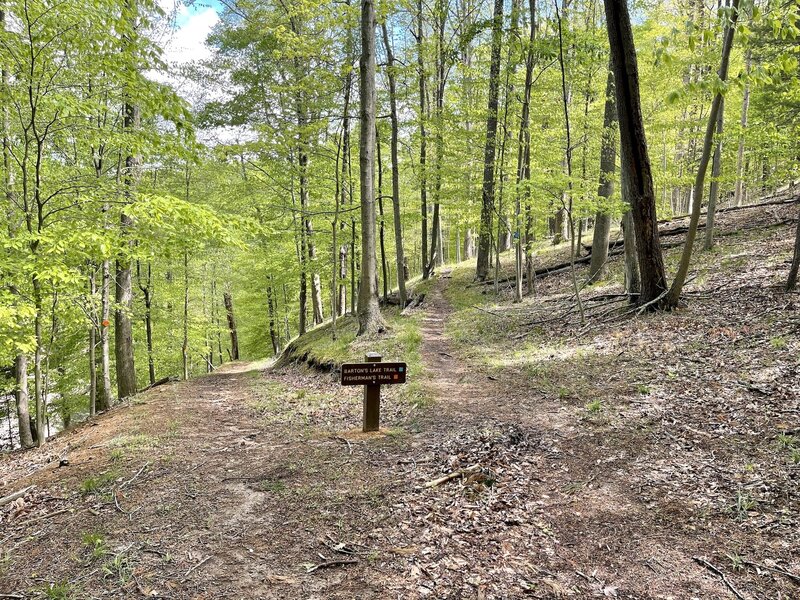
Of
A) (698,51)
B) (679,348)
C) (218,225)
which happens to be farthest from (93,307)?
(698,51)

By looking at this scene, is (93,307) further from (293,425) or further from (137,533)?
(137,533)

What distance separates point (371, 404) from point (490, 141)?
1070cm

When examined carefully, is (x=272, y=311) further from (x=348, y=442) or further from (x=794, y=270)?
(x=794, y=270)

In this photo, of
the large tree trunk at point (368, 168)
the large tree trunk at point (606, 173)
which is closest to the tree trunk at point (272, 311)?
the large tree trunk at point (368, 168)

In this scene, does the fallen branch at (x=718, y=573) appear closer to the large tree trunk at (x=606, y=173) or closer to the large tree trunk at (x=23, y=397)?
the large tree trunk at (x=606, y=173)

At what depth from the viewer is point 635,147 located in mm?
7742

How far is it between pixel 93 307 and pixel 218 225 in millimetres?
4722

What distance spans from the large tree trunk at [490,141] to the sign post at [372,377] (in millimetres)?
9340

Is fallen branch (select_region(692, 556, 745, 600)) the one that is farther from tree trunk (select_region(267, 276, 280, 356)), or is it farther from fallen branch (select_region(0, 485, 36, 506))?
tree trunk (select_region(267, 276, 280, 356))

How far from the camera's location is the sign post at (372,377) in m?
5.67

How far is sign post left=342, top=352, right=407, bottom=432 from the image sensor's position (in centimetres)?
567

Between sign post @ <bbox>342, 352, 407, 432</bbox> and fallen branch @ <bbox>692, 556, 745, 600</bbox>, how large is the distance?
3.40 m

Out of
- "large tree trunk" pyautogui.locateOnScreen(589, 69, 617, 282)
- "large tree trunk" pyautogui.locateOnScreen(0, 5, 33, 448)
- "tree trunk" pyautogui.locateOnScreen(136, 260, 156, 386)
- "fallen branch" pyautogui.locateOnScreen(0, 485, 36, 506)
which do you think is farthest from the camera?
"tree trunk" pyautogui.locateOnScreen(136, 260, 156, 386)

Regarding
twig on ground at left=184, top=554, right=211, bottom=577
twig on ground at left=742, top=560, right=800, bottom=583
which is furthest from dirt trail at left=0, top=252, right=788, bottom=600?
twig on ground at left=742, top=560, right=800, bottom=583
